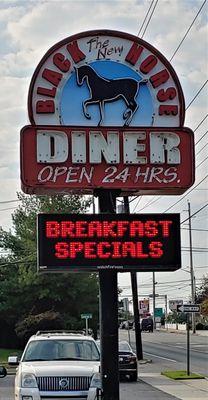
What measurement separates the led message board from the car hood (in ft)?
7.15

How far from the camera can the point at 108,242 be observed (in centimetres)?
1259

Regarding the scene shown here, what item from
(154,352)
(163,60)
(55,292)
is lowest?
(154,352)

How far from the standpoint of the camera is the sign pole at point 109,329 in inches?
519

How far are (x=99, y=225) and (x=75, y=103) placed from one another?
2564 millimetres

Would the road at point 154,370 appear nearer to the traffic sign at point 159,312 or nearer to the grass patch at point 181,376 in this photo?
the grass patch at point 181,376

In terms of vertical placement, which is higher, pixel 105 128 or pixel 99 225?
pixel 105 128

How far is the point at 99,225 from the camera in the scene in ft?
41.3

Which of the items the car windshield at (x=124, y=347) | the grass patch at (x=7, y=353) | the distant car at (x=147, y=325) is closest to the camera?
the car windshield at (x=124, y=347)

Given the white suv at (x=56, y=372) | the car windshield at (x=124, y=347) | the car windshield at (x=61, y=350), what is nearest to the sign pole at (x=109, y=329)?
the white suv at (x=56, y=372)

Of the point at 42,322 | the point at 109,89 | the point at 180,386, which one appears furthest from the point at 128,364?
the point at 42,322

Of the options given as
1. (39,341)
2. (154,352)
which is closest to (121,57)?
(39,341)

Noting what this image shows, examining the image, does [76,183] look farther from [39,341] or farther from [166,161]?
[39,341]

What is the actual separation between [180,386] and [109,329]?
13.0 meters

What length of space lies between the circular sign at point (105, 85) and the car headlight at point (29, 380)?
447cm
